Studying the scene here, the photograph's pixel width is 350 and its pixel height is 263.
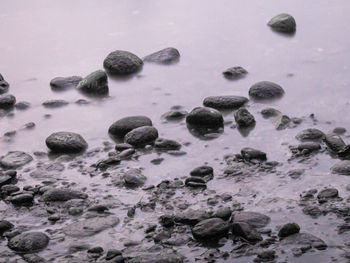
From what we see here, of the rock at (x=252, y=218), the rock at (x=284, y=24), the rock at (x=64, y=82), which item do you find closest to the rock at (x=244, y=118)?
the rock at (x=252, y=218)

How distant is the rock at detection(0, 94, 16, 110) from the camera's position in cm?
696

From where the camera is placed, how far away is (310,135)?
5641 mm

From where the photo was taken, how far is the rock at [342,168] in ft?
16.5

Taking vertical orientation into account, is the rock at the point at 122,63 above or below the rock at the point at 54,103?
above

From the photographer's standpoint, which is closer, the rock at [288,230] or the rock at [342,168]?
the rock at [288,230]

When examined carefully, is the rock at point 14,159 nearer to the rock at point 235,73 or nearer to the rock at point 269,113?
the rock at point 269,113

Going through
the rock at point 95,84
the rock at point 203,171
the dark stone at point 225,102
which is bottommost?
the rock at point 203,171

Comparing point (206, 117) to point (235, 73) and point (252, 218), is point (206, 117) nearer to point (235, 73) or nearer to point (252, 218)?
point (235, 73)

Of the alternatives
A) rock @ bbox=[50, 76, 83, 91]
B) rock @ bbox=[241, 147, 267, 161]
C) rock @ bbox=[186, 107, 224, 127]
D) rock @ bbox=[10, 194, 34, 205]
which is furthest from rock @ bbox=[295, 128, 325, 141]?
rock @ bbox=[50, 76, 83, 91]

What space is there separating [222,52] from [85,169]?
3.27 metres

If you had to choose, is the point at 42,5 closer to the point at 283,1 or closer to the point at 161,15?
the point at 161,15

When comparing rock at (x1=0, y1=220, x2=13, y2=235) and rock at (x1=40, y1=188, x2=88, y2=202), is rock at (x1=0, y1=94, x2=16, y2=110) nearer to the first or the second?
rock at (x1=40, y1=188, x2=88, y2=202)

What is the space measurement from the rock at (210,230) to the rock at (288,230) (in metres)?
0.35

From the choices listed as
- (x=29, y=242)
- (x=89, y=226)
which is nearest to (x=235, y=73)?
(x=89, y=226)
